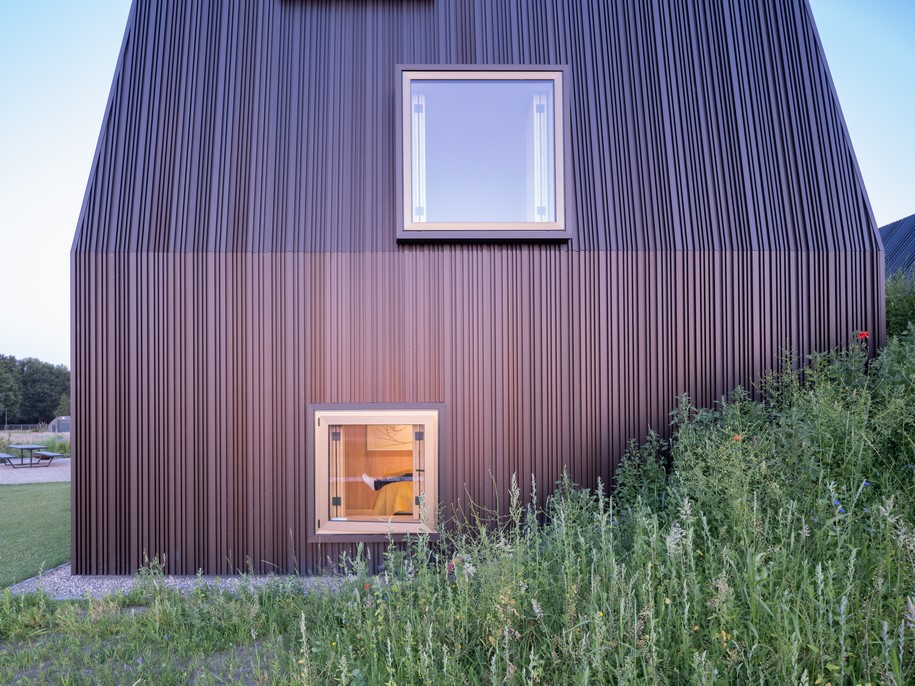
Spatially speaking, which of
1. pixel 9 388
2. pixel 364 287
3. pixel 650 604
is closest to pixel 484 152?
pixel 364 287

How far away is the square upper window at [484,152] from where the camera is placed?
14.6 ft

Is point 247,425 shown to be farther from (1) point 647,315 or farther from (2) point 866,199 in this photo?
(2) point 866,199

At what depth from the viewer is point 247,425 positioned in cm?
429

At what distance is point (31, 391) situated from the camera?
41875 millimetres

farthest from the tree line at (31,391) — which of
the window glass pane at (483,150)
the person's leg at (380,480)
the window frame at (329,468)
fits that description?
the window glass pane at (483,150)

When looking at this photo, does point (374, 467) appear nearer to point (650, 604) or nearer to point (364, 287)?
point (364, 287)

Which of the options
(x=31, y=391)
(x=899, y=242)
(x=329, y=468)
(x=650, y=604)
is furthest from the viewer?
(x=31, y=391)

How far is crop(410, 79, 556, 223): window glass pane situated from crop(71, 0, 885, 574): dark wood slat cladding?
0.31 meters

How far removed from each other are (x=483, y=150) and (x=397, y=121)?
33.1 inches

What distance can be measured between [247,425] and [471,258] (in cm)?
248

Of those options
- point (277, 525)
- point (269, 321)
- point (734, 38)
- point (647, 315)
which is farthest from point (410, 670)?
point (734, 38)

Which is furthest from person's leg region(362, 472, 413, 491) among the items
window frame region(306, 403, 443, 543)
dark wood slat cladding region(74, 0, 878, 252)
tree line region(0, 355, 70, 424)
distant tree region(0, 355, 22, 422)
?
distant tree region(0, 355, 22, 422)

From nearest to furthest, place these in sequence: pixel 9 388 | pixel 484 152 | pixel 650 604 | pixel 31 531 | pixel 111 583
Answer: pixel 650 604 < pixel 111 583 < pixel 484 152 < pixel 31 531 < pixel 9 388

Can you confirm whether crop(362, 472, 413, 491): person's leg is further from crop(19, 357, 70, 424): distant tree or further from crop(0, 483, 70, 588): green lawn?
crop(19, 357, 70, 424): distant tree
